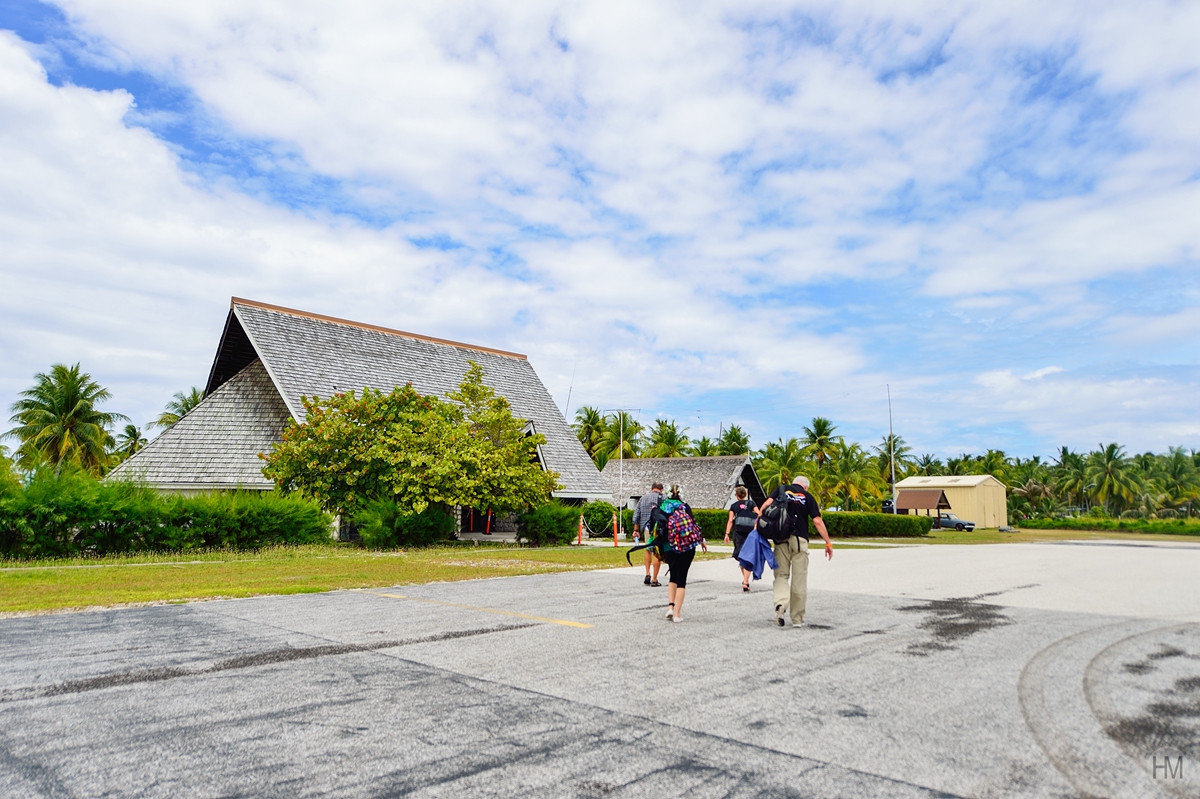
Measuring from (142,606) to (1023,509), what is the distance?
329 ft

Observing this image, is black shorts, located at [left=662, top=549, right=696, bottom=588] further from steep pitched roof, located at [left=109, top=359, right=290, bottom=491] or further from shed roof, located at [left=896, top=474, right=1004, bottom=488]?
shed roof, located at [left=896, top=474, right=1004, bottom=488]

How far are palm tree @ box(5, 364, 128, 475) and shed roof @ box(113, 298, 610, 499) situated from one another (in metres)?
23.4

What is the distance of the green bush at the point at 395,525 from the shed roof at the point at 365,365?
16.7 ft

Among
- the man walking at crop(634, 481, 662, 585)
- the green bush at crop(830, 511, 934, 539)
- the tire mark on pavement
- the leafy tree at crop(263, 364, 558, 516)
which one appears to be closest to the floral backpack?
the man walking at crop(634, 481, 662, 585)

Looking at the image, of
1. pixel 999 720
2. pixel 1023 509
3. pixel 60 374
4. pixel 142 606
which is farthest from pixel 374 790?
pixel 1023 509

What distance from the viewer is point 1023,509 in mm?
91750

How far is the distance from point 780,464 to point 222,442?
4899 centimetres

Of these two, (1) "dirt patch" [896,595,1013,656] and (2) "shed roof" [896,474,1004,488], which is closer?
(1) "dirt patch" [896,595,1013,656]

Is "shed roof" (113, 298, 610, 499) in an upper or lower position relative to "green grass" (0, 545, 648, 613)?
upper

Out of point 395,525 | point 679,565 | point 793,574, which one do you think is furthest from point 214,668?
point 395,525

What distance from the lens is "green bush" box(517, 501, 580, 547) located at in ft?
85.4

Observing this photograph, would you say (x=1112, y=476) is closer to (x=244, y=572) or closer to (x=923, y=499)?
(x=923, y=499)

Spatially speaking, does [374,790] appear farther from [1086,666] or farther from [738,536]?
[738,536]

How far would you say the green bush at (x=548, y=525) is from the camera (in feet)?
85.4
